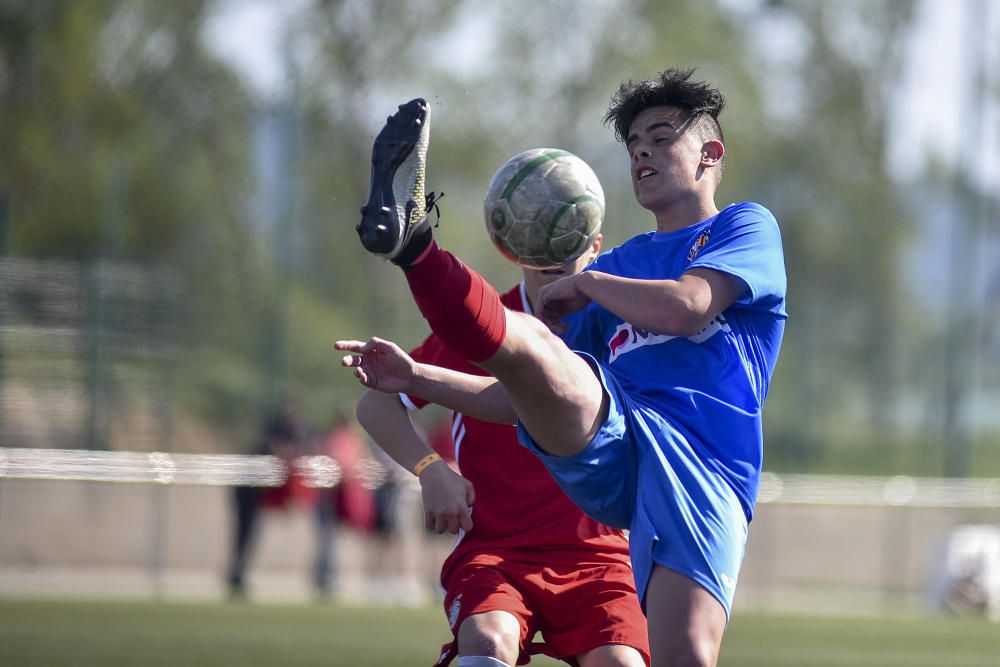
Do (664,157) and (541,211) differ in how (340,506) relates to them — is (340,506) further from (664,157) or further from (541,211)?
(664,157)

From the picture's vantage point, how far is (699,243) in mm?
4242

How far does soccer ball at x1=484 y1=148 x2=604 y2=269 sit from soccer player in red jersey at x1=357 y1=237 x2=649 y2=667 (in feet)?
1.15

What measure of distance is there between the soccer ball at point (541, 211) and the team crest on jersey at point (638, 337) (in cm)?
32

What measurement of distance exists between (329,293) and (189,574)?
468 cm

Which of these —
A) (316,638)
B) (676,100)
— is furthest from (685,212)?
(316,638)

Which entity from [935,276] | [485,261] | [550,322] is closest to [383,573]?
[485,261]

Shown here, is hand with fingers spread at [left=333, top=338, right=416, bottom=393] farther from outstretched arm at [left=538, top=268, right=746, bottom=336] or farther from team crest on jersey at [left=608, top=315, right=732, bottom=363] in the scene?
team crest on jersey at [left=608, top=315, right=732, bottom=363]

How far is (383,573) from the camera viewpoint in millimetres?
17266

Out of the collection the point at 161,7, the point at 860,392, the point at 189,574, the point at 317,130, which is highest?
the point at 161,7

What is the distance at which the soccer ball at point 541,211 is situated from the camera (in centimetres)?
447

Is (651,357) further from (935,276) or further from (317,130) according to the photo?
(935,276)

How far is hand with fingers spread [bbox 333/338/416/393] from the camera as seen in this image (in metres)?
4.12

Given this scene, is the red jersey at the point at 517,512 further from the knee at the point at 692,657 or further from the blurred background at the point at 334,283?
the blurred background at the point at 334,283

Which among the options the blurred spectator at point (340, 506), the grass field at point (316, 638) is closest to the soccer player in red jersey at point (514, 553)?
the grass field at point (316, 638)
